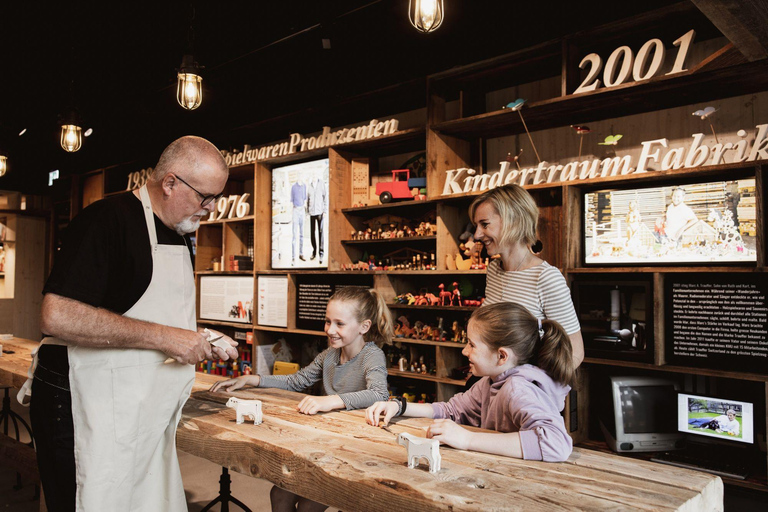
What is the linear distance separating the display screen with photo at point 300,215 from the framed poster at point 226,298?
0.46 m

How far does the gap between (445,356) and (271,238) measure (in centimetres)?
232

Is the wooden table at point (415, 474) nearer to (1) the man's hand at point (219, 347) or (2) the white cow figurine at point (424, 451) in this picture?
(2) the white cow figurine at point (424, 451)

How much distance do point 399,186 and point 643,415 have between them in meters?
2.31

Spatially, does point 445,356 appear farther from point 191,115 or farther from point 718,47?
point 191,115

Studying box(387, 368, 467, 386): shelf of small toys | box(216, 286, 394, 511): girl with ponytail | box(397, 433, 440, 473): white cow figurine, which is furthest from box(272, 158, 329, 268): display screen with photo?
box(397, 433, 440, 473): white cow figurine

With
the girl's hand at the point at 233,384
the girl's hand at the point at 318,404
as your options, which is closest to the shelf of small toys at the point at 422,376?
the girl's hand at the point at 233,384

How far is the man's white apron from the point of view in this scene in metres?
1.65

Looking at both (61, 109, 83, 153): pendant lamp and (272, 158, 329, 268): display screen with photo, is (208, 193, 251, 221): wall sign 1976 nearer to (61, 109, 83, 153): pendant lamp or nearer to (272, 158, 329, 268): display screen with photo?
(272, 158, 329, 268): display screen with photo

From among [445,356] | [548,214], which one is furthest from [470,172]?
[445,356]

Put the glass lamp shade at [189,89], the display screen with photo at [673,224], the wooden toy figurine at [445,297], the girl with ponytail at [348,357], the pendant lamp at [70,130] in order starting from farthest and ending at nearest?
the pendant lamp at [70,130] → the wooden toy figurine at [445,297] → the glass lamp shade at [189,89] → the display screen with photo at [673,224] → the girl with ponytail at [348,357]

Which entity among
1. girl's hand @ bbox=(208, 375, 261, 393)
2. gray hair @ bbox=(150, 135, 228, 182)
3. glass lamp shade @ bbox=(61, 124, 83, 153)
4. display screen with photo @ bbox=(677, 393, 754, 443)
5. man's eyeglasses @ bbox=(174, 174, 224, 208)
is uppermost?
glass lamp shade @ bbox=(61, 124, 83, 153)

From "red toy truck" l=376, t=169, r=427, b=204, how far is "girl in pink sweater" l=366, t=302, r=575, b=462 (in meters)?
2.46

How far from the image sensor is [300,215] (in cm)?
505

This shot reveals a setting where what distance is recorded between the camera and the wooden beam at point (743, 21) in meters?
1.96
